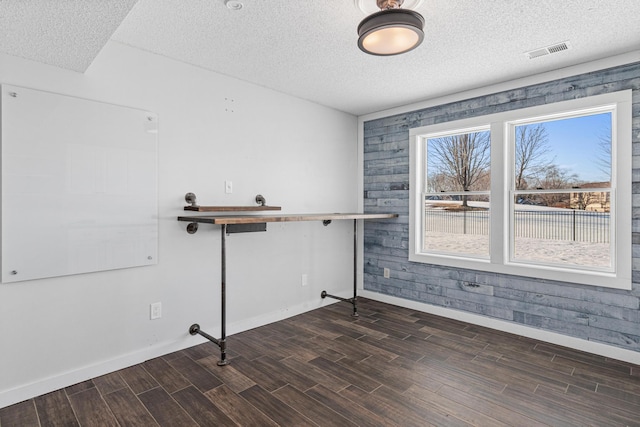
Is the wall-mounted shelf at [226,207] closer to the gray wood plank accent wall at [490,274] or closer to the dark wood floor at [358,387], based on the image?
the dark wood floor at [358,387]

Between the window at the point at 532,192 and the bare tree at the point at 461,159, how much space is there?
11 mm

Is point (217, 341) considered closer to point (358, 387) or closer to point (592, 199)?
point (358, 387)

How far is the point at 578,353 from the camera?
9.26 feet

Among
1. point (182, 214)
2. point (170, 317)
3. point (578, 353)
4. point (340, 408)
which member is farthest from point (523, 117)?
point (170, 317)

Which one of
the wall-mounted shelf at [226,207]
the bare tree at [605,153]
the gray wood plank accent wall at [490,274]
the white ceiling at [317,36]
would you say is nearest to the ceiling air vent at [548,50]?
the white ceiling at [317,36]

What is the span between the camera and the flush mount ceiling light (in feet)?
6.01

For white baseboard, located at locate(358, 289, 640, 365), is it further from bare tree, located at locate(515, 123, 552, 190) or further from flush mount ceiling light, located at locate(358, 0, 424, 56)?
flush mount ceiling light, located at locate(358, 0, 424, 56)

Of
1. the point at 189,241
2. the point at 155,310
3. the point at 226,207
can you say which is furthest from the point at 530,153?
the point at 155,310

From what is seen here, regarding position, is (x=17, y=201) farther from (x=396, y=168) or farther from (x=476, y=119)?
(x=476, y=119)

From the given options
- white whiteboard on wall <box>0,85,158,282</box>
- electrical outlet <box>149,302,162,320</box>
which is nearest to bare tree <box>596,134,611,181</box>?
white whiteboard on wall <box>0,85,158,282</box>

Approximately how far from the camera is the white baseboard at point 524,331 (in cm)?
271

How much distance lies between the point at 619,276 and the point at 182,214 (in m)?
3.56

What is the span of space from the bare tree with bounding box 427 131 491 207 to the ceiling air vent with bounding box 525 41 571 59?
945 millimetres

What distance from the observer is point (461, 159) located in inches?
149
